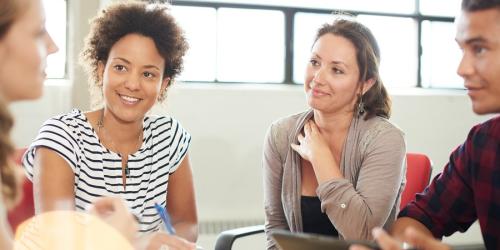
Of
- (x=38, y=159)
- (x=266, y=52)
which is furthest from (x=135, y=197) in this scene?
(x=266, y=52)

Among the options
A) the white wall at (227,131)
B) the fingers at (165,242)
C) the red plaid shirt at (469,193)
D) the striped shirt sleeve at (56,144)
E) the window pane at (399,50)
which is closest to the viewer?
the fingers at (165,242)

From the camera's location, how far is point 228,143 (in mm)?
3354

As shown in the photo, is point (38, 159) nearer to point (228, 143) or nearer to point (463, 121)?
point (228, 143)

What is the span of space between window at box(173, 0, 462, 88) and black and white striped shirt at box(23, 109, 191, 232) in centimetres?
155

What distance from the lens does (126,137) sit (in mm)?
1902

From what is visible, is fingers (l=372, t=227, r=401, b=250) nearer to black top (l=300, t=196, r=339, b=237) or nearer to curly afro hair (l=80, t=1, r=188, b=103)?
black top (l=300, t=196, r=339, b=237)

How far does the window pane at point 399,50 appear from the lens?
3.87 metres

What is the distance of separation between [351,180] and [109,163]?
738 millimetres

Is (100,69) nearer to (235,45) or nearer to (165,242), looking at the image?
(165,242)

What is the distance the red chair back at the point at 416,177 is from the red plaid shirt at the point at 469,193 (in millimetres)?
465

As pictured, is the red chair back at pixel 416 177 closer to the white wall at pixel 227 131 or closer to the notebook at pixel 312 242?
the notebook at pixel 312 242

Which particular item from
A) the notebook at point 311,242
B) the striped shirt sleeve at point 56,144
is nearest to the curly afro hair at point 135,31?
the striped shirt sleeve at point 56,144

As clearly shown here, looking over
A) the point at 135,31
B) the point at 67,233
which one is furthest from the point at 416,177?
the point at 67,233

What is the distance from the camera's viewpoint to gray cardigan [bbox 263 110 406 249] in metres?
1.75
